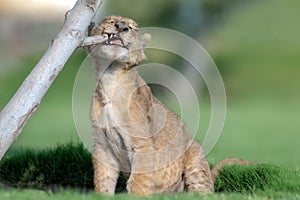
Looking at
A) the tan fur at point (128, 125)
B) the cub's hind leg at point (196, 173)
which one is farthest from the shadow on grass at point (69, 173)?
the tan fur at point (128, 125)

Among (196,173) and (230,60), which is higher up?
(230,60)

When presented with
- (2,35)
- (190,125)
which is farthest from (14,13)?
(190,125)

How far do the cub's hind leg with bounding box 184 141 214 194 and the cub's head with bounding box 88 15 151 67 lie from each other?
105 cm

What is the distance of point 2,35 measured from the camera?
36.0 meters

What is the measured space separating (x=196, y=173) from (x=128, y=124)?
935 millimetres

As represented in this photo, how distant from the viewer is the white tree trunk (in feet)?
25.5

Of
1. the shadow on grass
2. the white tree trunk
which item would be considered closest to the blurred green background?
the shadow on grass

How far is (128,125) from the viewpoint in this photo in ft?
26.3

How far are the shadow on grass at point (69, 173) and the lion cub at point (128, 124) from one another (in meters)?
0.59

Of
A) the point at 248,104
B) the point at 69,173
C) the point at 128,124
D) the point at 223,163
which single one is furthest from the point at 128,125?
the point at 248,104

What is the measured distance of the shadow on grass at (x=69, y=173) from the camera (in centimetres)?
885

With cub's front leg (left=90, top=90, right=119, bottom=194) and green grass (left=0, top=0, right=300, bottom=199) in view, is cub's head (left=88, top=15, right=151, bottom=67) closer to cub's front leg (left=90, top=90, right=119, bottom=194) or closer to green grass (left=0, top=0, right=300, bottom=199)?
cub's front leg (left=90, top=90, right=119, bottom=194)

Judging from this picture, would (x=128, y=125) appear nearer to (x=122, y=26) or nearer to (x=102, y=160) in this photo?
(x=102, y=160)

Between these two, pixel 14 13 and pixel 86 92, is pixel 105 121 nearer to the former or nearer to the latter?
pixel 86 92
